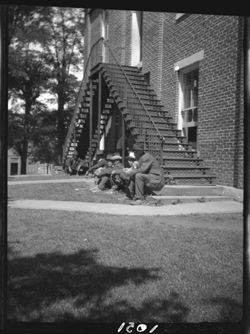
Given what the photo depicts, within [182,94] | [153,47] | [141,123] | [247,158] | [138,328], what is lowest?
[138,328]

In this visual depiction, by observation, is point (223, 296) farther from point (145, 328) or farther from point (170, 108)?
point (170, 108)

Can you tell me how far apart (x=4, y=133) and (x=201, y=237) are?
390 cm

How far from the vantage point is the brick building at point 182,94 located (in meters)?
9.54

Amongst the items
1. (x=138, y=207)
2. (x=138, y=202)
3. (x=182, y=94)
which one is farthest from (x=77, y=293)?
(x=182, y=94)

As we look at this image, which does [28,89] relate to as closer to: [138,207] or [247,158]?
[138,207]

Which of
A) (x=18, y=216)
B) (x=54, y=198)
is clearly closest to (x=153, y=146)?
(x=54, y=198)

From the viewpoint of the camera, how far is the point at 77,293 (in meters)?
3.43

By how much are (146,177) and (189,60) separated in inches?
181

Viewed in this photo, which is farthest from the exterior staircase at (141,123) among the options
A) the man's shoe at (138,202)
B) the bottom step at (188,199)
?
the man's shoe at (138,202)

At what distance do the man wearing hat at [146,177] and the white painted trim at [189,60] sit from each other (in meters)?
3.75

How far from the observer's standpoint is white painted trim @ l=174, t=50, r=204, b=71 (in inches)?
432

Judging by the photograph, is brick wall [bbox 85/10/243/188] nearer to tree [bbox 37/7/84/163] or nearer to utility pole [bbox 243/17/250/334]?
utility pole [bbox 243/17/250/334]

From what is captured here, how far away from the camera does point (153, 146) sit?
1113 centimetres

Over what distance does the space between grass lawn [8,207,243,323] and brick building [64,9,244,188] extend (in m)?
3.60
